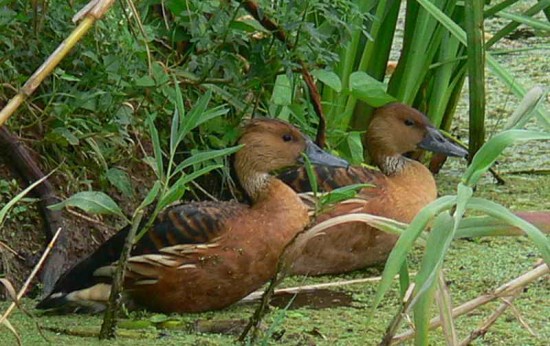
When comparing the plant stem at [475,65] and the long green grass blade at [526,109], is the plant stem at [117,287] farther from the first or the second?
the plant stem at [475,65]

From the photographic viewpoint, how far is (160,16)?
5.27 metres

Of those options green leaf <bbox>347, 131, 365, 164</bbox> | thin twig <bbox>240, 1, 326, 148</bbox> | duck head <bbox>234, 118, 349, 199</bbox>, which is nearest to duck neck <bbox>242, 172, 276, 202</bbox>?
duck head <bbox>234, 118, 349, 199</bbox>

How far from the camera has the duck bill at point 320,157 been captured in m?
4.95

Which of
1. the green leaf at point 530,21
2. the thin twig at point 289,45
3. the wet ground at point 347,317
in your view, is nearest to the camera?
the wet ground at point 347,317

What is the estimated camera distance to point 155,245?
440cm

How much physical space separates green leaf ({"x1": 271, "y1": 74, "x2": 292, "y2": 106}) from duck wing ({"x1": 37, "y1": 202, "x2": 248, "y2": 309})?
0.91 m

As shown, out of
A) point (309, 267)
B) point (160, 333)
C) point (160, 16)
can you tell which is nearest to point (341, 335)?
point (160, 333)

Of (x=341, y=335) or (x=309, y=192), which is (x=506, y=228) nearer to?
(x=341, y=335)

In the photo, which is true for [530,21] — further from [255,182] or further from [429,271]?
[429,271]

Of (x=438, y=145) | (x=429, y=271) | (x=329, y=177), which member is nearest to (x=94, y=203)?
(x=429, y=271)

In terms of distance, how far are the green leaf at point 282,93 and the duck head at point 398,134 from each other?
52 cm

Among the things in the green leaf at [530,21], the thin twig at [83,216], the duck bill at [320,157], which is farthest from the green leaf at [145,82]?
the green leaf at [530,21]

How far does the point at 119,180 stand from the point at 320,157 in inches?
30.6

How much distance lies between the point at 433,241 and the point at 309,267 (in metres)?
2.31
